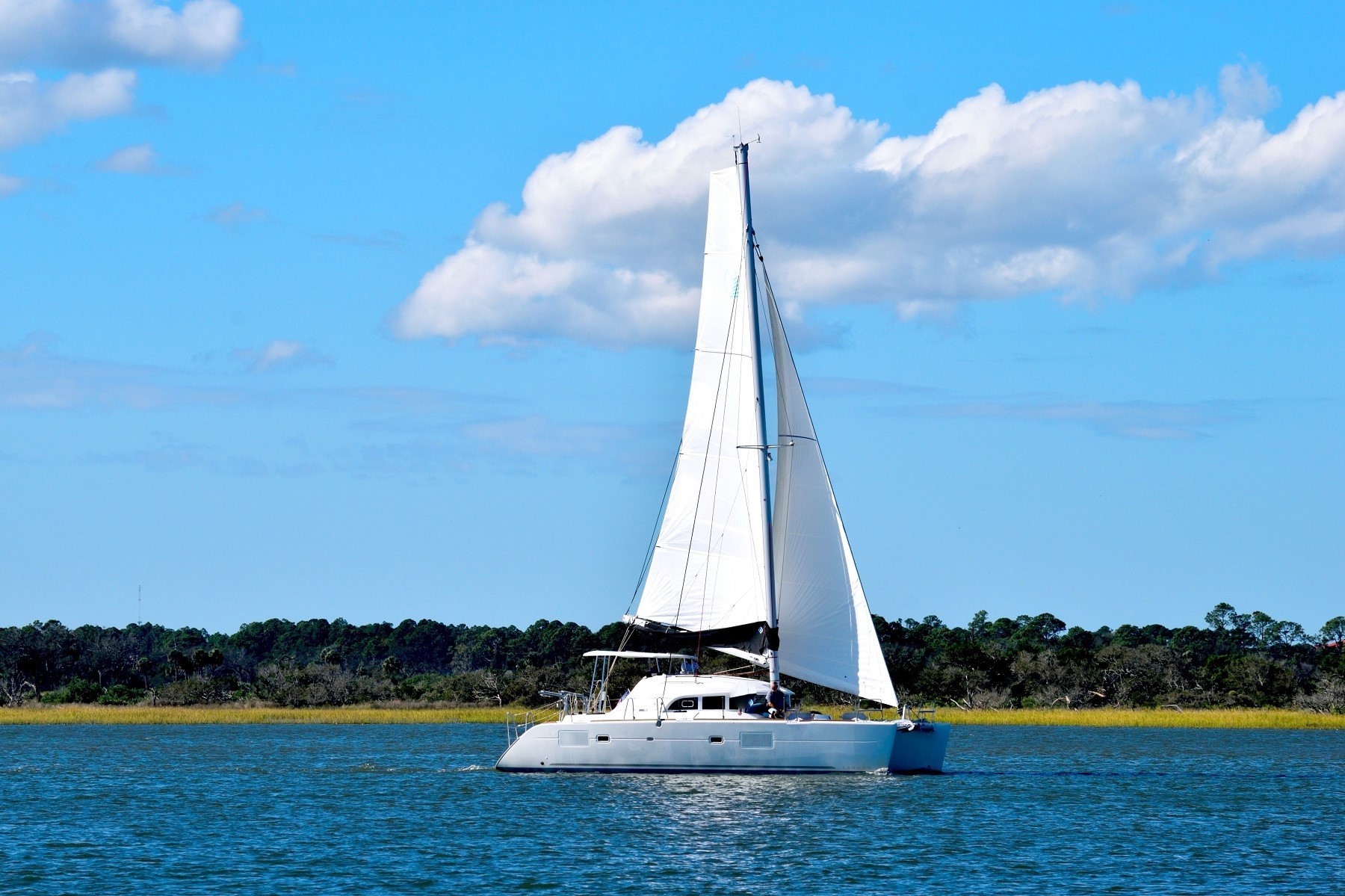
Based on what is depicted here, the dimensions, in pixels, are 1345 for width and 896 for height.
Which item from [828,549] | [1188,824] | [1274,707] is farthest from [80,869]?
[1274,707]

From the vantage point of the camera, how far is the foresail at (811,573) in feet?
140

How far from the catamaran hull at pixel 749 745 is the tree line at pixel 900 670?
75.9 ft

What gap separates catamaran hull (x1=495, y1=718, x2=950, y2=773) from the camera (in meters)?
40.6

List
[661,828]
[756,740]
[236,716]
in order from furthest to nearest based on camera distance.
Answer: [236,716] → [756,740] → [661,828]

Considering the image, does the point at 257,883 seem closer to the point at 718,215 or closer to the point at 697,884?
the point at 697,884

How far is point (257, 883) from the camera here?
29281 mm

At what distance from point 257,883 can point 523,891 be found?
450cm

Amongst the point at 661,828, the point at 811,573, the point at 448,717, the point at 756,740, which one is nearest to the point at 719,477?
the point at 811,573

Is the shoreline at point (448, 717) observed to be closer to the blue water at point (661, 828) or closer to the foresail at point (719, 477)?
the blue water at point (661, 828)

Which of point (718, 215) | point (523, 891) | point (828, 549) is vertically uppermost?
point (718, 215)

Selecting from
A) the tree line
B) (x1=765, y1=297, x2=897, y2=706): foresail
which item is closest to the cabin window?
(x1=765, y1=297, x2=897, y2=706): foresail

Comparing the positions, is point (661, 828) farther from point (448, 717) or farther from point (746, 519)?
point (448, 717)

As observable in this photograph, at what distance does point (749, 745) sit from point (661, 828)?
225 inches

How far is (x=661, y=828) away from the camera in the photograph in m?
35.3
